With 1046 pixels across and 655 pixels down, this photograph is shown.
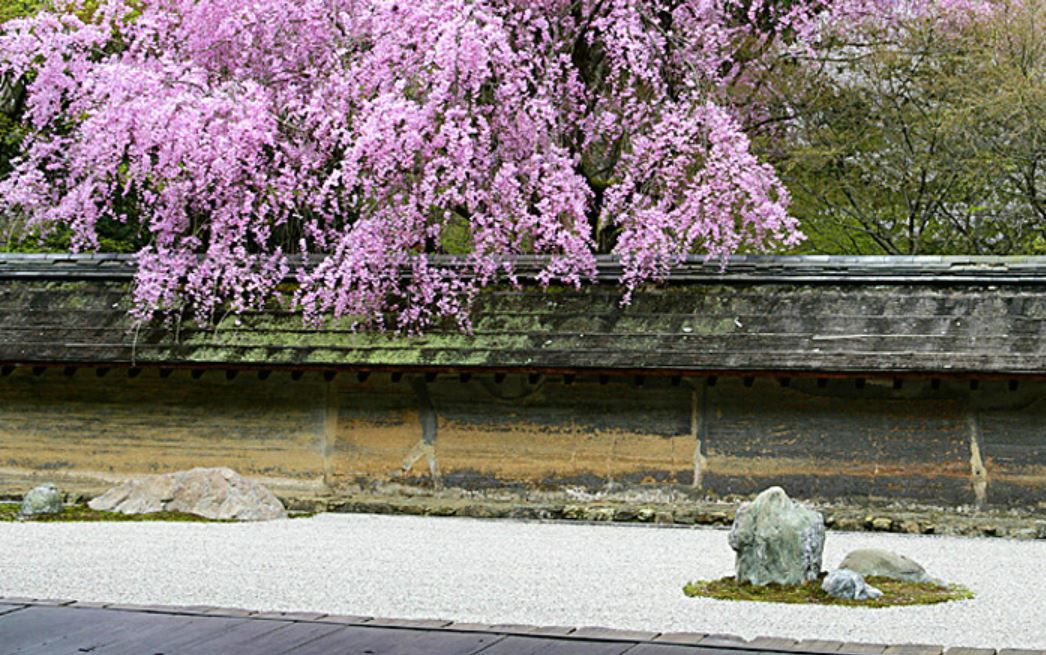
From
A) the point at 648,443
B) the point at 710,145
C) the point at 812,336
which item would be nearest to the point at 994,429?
the point at 812,336

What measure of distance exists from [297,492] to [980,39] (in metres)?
12.7

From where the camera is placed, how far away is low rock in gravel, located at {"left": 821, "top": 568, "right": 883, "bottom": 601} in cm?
866

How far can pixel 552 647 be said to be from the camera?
6.91 m

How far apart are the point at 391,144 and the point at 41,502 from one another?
493cm

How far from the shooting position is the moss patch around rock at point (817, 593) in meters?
8.62

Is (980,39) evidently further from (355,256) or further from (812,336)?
(355,256)

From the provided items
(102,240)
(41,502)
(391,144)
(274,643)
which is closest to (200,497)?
(41,502)

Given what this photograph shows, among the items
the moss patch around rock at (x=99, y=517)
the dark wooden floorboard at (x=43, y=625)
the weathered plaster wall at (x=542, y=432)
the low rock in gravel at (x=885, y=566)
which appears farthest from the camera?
the moss patch around rock at (x=99, y=517)

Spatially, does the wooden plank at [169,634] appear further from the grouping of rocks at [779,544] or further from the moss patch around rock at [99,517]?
the moss patch around rock at [99,517]

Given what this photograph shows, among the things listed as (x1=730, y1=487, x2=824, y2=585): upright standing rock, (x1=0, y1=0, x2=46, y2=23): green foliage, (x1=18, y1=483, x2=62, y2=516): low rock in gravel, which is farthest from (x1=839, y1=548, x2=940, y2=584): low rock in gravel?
(x1=0, y1=0, x2=46, y2=23): green foliage

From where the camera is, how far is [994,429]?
1293cm

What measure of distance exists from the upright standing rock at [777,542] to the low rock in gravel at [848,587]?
328 millimetres

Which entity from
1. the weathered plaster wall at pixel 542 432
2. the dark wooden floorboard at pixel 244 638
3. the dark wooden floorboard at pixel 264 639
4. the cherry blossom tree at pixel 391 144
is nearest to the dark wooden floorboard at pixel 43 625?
the dark wooden floorboard at pixel 264 639

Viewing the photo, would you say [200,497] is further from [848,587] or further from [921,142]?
[921,142]
